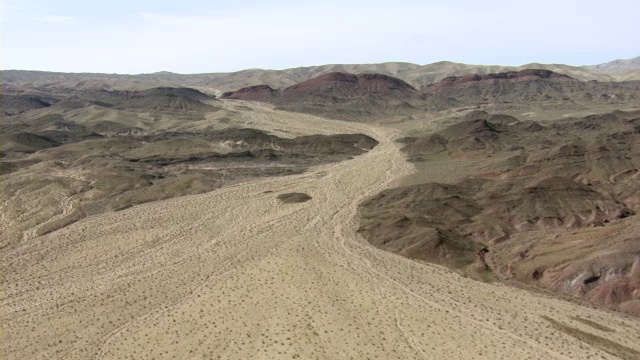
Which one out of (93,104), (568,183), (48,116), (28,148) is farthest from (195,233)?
(93,104)

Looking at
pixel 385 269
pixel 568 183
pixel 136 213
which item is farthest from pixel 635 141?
pixel 136 213

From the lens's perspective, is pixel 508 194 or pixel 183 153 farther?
pixel 183 153

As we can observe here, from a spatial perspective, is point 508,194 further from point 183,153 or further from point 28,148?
point 28,148

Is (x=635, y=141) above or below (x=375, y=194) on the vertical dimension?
above

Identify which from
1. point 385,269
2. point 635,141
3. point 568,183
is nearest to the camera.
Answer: point 385,269

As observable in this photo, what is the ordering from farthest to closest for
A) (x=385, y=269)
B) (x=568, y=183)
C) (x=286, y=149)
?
1. (x=286, y=149)
2. (x=568, y=183)
3. (x=385, y=269)

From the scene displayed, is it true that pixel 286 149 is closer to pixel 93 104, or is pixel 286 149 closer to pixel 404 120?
pixel 404 120
